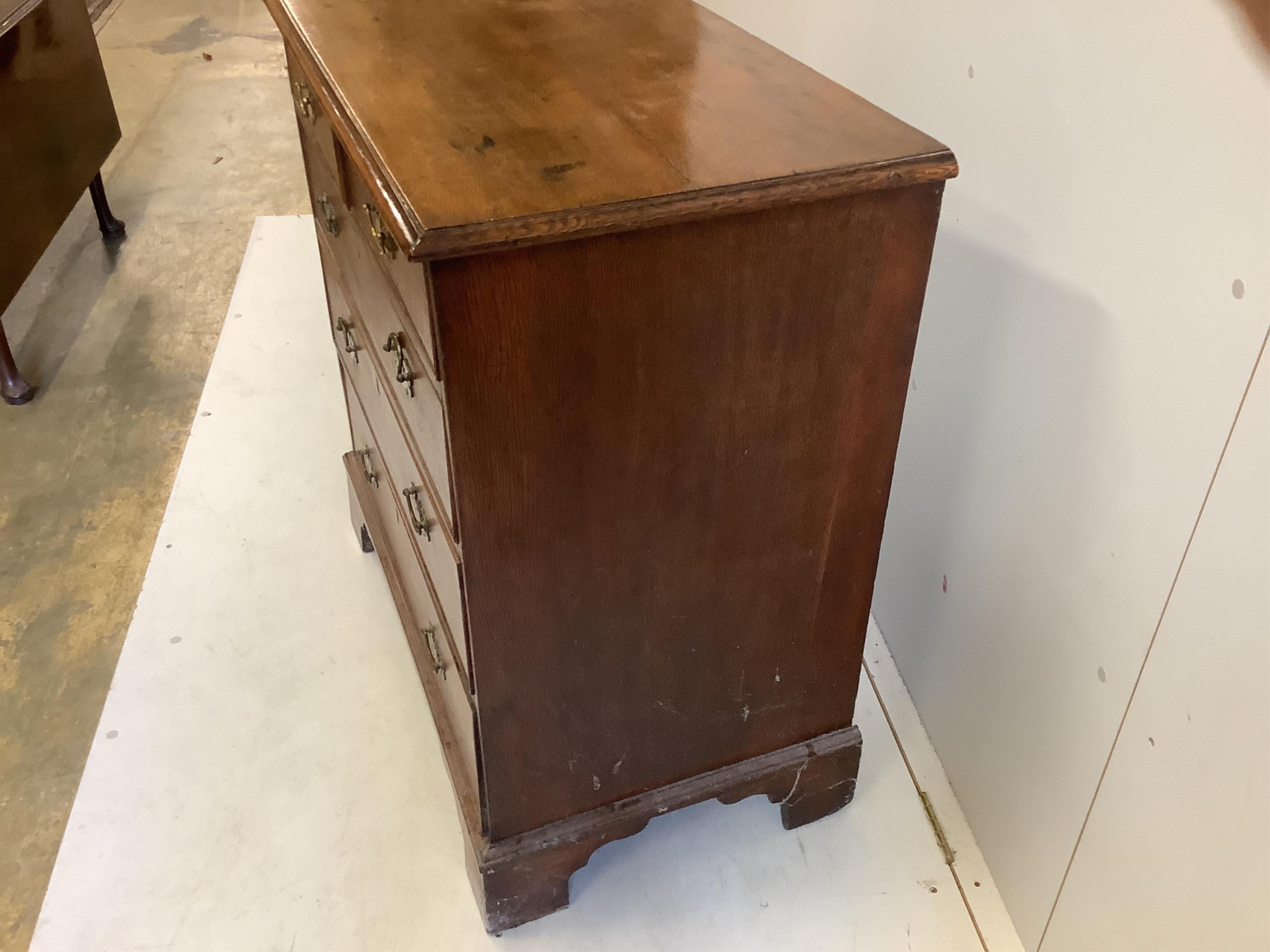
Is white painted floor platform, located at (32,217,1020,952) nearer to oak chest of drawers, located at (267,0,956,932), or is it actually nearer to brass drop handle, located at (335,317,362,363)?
oak chest of drawers, located at (267,0,956,932)

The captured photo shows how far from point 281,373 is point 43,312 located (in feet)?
2.82

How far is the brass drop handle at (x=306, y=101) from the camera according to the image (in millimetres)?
1138

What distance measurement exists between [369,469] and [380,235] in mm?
702

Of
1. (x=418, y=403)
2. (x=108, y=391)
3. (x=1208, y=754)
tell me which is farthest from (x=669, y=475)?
(x=108, y=391)

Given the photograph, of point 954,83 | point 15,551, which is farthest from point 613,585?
point 15,551

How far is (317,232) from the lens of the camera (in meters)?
1.54

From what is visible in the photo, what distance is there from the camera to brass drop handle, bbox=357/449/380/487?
1.51 m

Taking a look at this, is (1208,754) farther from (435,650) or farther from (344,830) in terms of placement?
(344,830)

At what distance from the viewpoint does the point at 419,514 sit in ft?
3.67

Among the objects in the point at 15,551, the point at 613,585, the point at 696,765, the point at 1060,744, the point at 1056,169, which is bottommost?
the point at 15,551

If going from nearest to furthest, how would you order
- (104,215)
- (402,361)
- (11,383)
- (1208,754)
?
(1208,754), (402,361), (11,383), (104,215)

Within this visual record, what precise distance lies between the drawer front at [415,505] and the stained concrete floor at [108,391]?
0.69m

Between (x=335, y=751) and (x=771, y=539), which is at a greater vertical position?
(x=771, y=539)

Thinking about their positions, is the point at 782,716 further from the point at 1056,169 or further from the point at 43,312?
the point at 43,312
